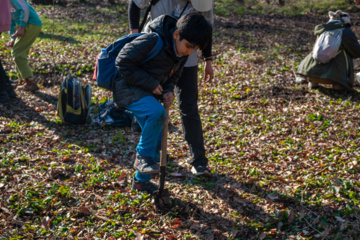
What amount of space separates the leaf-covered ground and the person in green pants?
1.41 ft

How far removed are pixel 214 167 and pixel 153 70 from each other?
5.95 feet

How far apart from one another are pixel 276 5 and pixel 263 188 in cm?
1258

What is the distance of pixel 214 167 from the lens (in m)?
4.82

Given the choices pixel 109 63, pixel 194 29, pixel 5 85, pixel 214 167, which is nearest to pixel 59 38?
pixel 5 85

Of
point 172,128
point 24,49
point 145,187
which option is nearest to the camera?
point 145,187

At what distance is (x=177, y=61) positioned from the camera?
11.9 feet

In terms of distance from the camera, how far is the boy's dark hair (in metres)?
3.29

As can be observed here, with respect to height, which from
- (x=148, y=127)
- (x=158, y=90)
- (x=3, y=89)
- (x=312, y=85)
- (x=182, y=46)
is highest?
(x=182, y=46)

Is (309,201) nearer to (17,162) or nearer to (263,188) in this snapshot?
(263,188)

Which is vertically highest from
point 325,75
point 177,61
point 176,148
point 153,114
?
point 177,61

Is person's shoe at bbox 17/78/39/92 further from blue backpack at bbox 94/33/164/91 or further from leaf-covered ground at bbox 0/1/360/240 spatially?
blue backpack at bbox 94/33/164/91

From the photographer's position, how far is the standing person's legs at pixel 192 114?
4.19 metres

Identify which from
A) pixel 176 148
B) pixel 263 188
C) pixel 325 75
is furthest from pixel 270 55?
pixel 263 188

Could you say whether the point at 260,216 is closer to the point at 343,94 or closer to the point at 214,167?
the point at 214,167
